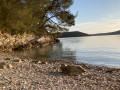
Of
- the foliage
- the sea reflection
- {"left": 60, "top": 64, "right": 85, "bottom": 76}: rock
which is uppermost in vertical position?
the foliage

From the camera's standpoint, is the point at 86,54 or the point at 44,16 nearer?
the point at 86,54

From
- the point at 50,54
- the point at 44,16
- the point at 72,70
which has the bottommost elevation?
the point at 50,54

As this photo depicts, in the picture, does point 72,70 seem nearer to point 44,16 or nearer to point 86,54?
point 86,54

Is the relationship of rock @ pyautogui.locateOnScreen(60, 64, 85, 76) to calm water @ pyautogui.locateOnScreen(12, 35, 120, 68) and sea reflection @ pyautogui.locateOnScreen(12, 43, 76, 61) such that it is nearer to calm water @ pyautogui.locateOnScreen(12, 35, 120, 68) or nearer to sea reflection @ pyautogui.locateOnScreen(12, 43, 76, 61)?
calm water @ pyautogui.locateOnScreen(12, 35, 120, 68)

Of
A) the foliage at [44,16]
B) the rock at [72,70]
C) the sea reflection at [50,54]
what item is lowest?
Result: the sea reflection at [50,54]

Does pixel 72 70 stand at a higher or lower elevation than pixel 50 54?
higher

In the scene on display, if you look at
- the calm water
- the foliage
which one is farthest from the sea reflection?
the foliage

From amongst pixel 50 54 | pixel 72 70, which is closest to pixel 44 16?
pixel 50 54

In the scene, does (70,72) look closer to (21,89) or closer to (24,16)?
(21,89)

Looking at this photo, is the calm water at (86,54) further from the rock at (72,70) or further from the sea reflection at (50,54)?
the rock at (72,70)

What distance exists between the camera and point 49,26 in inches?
1369

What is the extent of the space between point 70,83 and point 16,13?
15.3 meters

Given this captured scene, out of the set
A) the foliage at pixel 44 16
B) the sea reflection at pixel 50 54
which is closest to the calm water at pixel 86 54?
the sea reflection at pixel 50 54

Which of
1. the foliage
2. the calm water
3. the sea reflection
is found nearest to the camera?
the calm water
